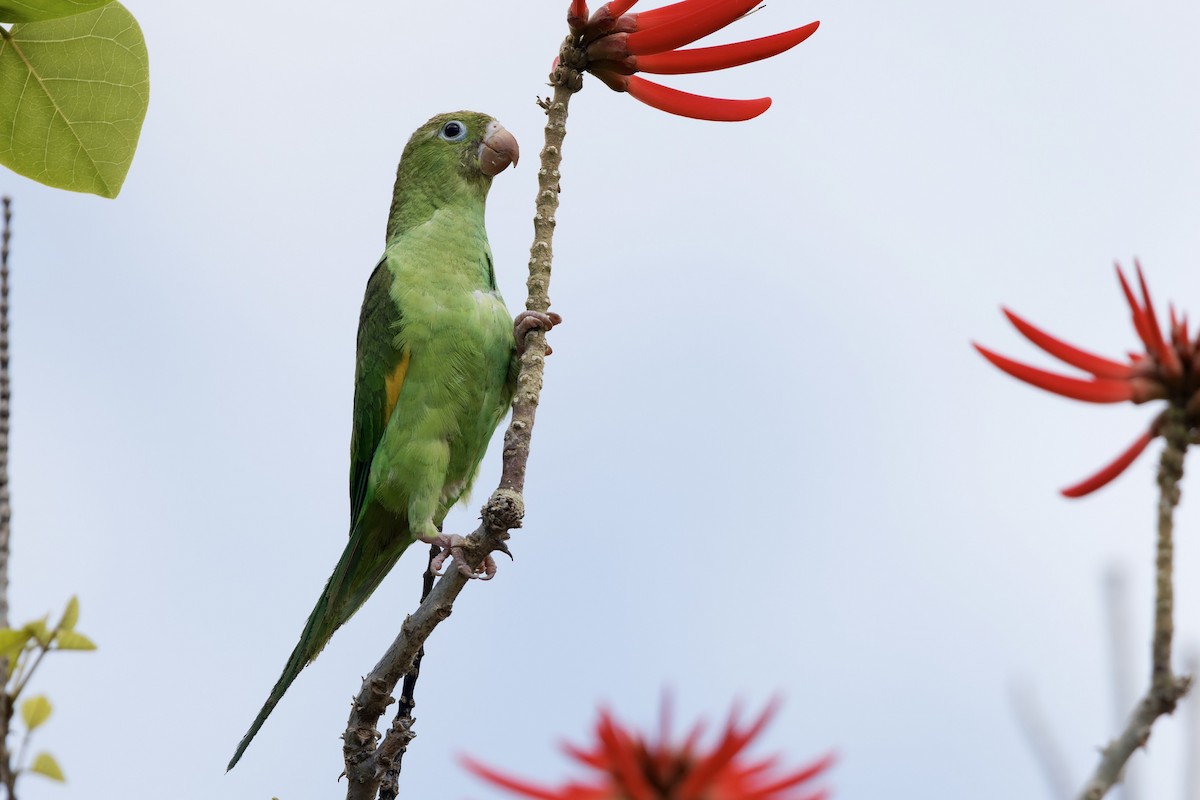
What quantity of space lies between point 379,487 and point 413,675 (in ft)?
4.92

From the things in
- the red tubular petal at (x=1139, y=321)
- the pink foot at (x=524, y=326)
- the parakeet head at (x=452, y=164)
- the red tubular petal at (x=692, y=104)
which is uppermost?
the parakeet head at (x=452, y=164)

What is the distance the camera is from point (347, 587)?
16.2 ft

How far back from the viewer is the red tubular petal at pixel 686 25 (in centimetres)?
304

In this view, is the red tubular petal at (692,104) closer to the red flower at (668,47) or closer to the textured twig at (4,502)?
the red flower at (668,47)

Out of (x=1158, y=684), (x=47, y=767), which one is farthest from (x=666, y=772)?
(x=47, y=767)

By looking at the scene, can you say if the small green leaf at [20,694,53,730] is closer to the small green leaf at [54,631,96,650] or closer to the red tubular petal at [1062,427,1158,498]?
the small green leaf at [54,631,96,650]

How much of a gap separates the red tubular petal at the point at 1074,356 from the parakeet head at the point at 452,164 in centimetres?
406

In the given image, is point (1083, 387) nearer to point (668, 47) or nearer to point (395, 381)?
point (668, 47)

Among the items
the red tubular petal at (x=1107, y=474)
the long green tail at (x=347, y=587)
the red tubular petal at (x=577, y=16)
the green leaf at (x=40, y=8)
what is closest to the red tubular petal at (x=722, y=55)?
the red tubular petal at (x=577, y=16)

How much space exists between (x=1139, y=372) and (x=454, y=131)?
4356mm

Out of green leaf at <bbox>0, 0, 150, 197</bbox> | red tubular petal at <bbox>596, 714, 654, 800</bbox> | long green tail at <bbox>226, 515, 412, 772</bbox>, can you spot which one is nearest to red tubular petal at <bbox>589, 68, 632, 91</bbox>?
green leaf at <bbox>0, 0, 150, 197</bbox>

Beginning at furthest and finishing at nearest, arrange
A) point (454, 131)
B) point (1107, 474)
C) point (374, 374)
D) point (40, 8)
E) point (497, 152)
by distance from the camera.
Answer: point (454, 131)
point (497, 152)
point (374, 374)
point (40, 8)
point (1107, 474)


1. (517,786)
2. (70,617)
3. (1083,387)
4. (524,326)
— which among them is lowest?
(517,786)

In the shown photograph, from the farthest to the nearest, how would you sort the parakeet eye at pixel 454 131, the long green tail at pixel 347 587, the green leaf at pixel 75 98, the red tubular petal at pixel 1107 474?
the parakeet eye at pixel 454 131
the long green tail at pixel 347 587
the green leaf at pixel 75 98
the red tubular petal at pixel 1107 474
